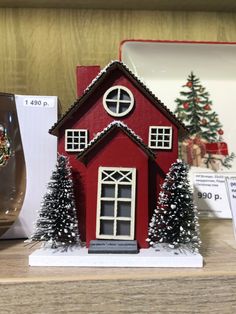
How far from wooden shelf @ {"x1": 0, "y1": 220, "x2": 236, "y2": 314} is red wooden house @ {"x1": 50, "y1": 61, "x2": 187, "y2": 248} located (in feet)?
0.34

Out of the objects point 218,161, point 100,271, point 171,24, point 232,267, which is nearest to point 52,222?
point 100,271

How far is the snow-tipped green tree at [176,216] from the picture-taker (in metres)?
0.54

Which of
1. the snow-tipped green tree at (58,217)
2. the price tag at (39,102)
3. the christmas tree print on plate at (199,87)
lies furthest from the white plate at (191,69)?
the snow-tipped green tree at (58,217)

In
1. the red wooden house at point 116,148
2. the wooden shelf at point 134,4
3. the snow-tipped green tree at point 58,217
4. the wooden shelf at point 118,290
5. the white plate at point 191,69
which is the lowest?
the wooden shelf at point 118,290

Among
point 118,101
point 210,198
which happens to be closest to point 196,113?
point 210,198

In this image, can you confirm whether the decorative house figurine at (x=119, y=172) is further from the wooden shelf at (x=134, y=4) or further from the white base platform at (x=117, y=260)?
the wooden shelf at (x=134, y=4)

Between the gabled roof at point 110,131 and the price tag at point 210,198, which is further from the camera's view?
the price tag at point 210,198

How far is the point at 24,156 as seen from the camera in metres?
0.67

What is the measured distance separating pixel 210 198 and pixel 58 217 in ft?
1.22

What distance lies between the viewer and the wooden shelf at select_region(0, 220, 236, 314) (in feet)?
1.44

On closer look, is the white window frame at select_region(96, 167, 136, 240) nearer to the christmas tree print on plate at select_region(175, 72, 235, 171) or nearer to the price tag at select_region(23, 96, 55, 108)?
the price tag at select_region(23, 96, 55, 108)

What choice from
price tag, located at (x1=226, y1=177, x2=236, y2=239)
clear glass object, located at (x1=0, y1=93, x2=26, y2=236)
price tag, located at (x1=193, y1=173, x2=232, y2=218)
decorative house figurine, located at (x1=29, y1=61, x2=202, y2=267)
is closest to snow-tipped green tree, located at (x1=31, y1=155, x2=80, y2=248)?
decorative house figurine, located at (x1=29, y1=61, x2=202, y2=267)

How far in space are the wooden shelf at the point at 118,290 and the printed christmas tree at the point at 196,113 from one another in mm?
426

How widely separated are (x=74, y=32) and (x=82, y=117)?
0.34m
